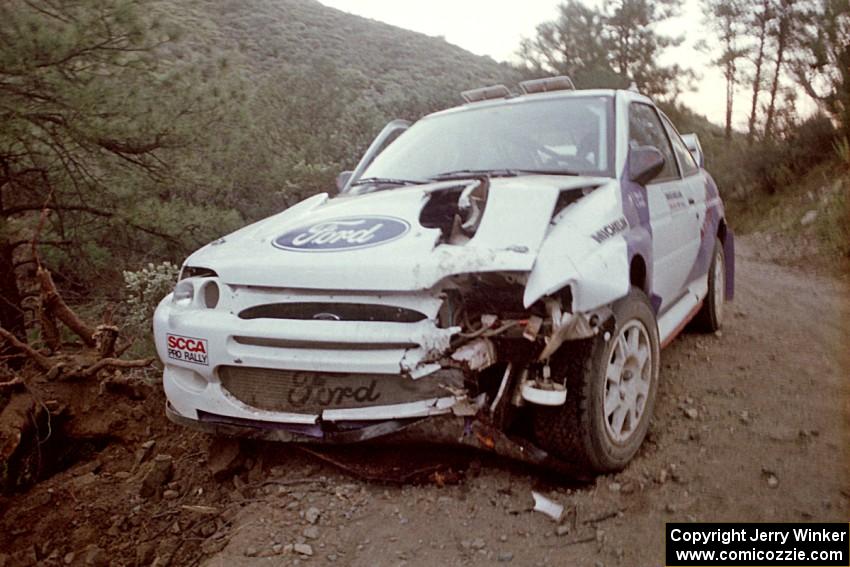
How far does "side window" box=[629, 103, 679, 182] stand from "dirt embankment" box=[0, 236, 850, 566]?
51.9 inches

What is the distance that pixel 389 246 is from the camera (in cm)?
250

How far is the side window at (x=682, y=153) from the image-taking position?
4340 millimetres

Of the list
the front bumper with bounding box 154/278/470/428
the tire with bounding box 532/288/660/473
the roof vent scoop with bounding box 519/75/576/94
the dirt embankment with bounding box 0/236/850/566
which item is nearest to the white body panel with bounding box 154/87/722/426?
the front bumper with bounding box 154/278/470/428

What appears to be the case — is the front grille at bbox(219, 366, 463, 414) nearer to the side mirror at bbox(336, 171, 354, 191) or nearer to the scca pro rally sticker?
the scca pro rally sticker

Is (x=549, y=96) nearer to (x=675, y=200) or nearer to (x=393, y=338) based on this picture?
(x=675, y=200)

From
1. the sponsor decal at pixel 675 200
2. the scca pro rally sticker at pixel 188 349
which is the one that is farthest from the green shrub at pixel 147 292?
the sponsor decal at pixel 675 200

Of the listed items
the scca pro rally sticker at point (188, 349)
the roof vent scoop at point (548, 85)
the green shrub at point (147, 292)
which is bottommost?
the green shrub at point (147, 292)

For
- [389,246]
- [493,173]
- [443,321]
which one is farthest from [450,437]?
[493,173]

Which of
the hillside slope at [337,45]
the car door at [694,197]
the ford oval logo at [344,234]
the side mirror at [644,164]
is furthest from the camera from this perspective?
the hillside slope at [337,45]

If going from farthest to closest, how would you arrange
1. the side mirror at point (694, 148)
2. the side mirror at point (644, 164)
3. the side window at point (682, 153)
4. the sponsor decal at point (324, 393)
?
the side mirror at point (694, 148) < the side window at point (682, 153) < the side mirror at point (644, 164) < the sponsor decal at point (324, 393)

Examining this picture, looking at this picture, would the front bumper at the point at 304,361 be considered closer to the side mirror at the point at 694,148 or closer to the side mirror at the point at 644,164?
the side mirror at the point at 644,164

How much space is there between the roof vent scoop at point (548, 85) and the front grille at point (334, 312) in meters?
2.20

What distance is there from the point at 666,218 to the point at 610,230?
102 centimetres

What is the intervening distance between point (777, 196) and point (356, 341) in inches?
460
